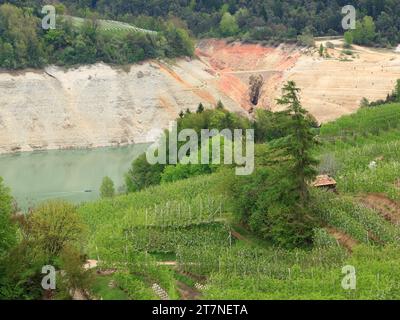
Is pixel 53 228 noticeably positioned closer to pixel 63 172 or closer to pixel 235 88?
pixel 63 172

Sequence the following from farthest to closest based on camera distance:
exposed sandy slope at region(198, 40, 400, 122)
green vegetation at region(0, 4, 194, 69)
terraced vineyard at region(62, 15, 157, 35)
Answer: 1. terraced vineyard at region(62, 15, 157, 35)
2. green vegetation at region(0, 4, 194, 69)
3. exposed sandy slope at region(198, 40, 400, 122)

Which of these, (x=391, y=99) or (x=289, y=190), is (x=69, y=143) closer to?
(x=391, y=99)

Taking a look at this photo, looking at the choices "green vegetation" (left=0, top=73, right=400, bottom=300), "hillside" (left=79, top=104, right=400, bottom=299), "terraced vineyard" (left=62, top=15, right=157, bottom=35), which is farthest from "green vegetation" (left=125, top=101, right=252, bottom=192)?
"terraced vineyard" (left=62, top=15, right=157, bottom=35)

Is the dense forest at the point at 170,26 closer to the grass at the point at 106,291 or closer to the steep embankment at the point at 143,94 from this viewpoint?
the steep embankment at the point at 143,94

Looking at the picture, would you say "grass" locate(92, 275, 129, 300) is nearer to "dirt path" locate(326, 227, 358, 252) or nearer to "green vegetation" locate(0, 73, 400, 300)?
"green vegetation" locate(0, 73, 400, 300)

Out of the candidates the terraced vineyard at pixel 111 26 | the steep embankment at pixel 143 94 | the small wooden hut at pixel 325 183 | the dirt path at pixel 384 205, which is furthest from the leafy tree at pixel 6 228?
the terraced vineyard at pixel 111 26

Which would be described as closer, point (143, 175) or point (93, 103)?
point (143, 175)

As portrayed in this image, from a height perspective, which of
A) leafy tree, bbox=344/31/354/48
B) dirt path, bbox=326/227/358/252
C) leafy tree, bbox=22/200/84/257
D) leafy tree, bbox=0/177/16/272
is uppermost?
leafy tree, bbox=0/177/16/272

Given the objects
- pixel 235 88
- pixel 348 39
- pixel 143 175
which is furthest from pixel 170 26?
pixel 143 175
